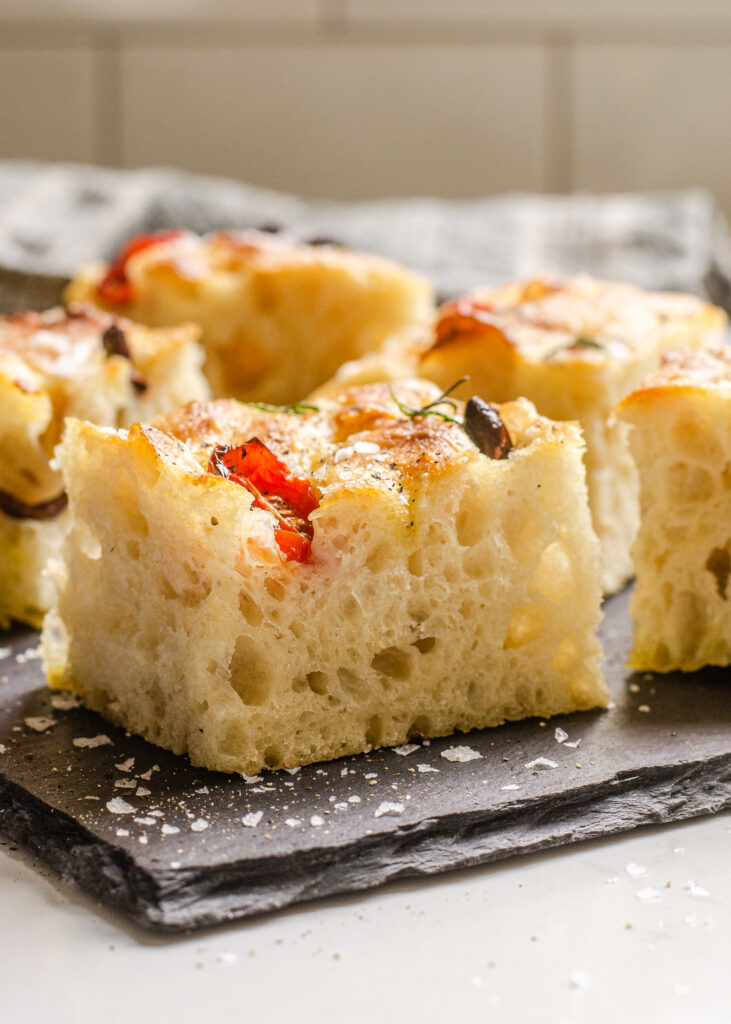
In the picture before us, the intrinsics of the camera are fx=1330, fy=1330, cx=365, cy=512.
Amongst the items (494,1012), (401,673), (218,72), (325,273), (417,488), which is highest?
(218,72)

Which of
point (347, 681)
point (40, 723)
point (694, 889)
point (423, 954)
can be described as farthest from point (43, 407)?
point (694, 889)

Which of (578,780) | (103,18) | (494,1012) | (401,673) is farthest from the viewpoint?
(103,18)

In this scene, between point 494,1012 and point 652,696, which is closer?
point 494,1012

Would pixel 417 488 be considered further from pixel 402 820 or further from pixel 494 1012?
pixel 494 1012

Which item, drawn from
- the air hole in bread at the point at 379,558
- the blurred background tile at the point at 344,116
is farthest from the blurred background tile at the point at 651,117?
the air hole in bread at the point at 379,558

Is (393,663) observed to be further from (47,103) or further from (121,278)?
(47,103)

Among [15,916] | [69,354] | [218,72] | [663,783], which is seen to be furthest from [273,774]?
[218,72]

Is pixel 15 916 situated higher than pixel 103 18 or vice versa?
pixel 103 18

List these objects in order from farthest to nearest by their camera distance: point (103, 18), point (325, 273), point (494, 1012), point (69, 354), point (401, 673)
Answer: point (103, 18) → point (325, 273) → point (69, 354) → point (401, 673) → point (494, 1012)
